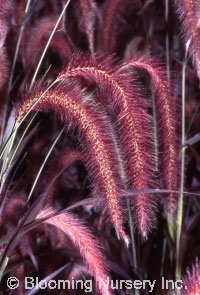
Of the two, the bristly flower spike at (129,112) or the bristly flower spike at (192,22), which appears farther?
the bristly flower spike at (192,22)

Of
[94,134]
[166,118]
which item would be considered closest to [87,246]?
[94,134]

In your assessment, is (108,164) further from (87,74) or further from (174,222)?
(174,222)

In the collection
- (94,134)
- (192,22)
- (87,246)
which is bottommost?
(87,246)

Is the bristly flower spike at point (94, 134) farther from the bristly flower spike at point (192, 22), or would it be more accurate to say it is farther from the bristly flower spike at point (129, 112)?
the bristly flower spike at point (192, 22)

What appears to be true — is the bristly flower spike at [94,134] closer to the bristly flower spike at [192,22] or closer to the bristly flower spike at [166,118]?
the bristly flower spike at [166,118]

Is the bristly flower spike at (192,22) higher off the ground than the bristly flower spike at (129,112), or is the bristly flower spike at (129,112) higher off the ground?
the bristly flower spike at (192,22)

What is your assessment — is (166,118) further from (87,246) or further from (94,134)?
(87,246)

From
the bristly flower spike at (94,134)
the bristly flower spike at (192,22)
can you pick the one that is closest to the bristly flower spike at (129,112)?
the bristly flower spike at (94,134)

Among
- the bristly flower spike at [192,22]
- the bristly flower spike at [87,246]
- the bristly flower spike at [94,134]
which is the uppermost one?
the bristly flower spike at [192,22]

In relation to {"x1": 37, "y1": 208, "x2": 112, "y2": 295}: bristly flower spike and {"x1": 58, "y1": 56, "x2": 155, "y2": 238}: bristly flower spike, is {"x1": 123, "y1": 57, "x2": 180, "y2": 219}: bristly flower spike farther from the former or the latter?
{"x1": 37, "y1": 208, "x2": 112, "y2": 295}: bristly flower spike
